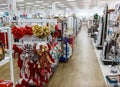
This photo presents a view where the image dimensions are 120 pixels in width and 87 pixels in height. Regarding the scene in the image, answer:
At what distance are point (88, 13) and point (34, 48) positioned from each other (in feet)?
103

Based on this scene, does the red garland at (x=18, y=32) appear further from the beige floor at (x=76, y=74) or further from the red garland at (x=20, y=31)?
the beige floor at (x=76, y=74)

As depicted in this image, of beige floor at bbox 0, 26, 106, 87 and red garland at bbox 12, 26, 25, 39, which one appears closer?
red garland at bbox 12, 26, 25, 39

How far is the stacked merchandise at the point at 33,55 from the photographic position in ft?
10.7

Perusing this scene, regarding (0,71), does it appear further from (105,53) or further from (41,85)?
(105,53)

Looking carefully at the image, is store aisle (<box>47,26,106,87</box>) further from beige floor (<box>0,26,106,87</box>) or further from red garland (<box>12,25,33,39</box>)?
red garland (<box>12,25,33,39</box>)

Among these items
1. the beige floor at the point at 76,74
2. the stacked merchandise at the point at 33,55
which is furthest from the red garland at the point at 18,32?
the beige floor at the point at 76,74

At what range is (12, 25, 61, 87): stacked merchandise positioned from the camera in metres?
3.26

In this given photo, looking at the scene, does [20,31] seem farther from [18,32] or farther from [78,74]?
[78,74]

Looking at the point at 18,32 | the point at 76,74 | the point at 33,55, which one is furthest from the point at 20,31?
the point at 76,74

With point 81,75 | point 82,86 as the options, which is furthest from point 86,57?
point 82,86

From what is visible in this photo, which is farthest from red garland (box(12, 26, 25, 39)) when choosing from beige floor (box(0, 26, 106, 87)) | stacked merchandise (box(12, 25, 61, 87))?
beige floor (box(0, 26, 106, 87))

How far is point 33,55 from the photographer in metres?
3.30

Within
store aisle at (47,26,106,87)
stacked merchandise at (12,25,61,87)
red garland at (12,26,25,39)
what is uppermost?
red garland at (12,26,25,39)

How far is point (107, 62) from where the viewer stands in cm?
538
